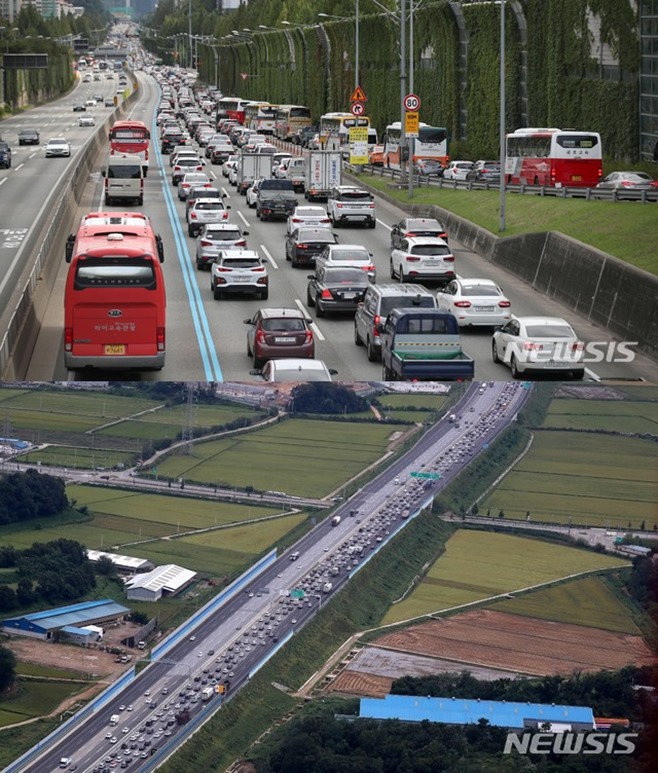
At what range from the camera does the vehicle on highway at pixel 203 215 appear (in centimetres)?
6925

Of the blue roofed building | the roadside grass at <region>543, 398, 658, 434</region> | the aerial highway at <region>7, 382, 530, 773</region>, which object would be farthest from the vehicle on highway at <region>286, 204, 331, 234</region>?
the blue roofed building

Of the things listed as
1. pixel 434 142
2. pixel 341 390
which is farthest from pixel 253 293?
pixel 434 142

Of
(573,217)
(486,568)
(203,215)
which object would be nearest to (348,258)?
(573,217)

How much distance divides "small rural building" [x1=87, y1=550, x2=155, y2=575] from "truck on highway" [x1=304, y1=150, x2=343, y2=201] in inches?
2730

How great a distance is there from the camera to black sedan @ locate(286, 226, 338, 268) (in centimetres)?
6050

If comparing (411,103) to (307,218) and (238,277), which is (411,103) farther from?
(238,277)

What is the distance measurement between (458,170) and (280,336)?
67.6 m

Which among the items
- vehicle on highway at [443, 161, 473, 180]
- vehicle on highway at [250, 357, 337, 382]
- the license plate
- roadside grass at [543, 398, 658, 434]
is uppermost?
vehicle on highway at [250, 357, 337, 382]

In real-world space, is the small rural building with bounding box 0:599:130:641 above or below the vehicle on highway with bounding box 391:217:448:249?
above

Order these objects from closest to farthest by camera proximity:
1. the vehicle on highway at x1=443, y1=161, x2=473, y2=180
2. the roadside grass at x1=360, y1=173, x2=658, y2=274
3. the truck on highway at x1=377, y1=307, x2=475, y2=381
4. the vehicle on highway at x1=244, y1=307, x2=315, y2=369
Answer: the truck on highway at x1=377, y1=307, x2=475, y2=381 → the vehicle on highway at x1=244, y1=307, x2=315, y2=369 → the roadside grass at x1=360, y1=173, x2=658, y2=274 → the vehicle on highway at x1=443, y1=161, x2=473, y2=180

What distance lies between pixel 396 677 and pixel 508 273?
43.5 m

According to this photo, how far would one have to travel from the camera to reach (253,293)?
5231 centimetres

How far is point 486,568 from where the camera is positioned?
1830 centimetres

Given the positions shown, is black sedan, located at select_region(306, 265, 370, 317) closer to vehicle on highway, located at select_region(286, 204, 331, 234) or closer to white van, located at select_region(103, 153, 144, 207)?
vehicle on highway, located at select_region(286, 204, 331, 234)
